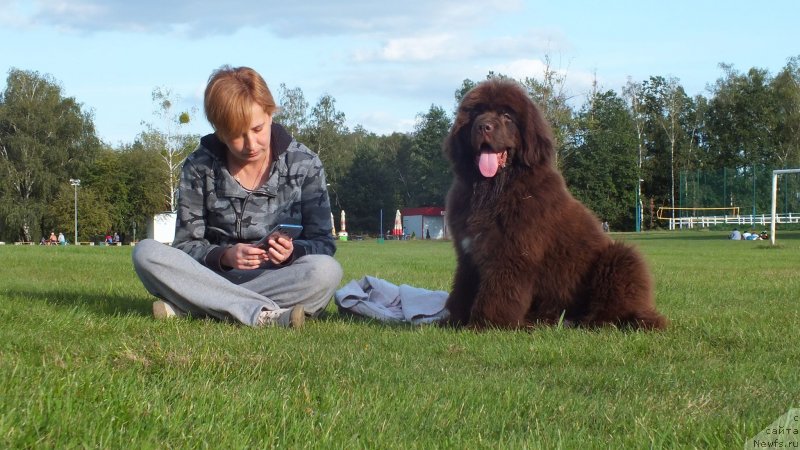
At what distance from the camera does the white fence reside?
40.4 meters

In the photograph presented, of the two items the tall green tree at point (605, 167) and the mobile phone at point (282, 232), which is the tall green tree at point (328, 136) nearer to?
the tall green tree at point (605, 167)

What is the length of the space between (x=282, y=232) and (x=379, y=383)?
2.10m

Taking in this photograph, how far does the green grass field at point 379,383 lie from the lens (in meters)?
2.31

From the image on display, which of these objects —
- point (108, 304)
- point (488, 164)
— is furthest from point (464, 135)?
point (108, 304)

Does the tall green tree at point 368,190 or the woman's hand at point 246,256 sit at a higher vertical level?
the tall green tree at point 368,190

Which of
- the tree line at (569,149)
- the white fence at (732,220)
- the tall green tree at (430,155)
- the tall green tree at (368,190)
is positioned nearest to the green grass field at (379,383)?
the white fence at (732,220)

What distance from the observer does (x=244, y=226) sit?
533cm

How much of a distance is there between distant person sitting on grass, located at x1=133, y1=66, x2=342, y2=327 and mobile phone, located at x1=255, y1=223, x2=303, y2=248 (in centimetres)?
3

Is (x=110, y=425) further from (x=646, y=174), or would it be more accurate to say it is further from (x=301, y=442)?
(x=646, y=174)

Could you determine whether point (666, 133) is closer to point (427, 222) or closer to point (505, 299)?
point (427, 222)

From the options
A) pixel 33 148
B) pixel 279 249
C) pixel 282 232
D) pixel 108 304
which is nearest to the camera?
pixel 279 249

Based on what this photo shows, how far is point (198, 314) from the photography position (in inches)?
201

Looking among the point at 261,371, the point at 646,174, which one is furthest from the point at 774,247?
the point at 646,174

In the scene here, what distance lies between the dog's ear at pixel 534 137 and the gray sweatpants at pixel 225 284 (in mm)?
1453
